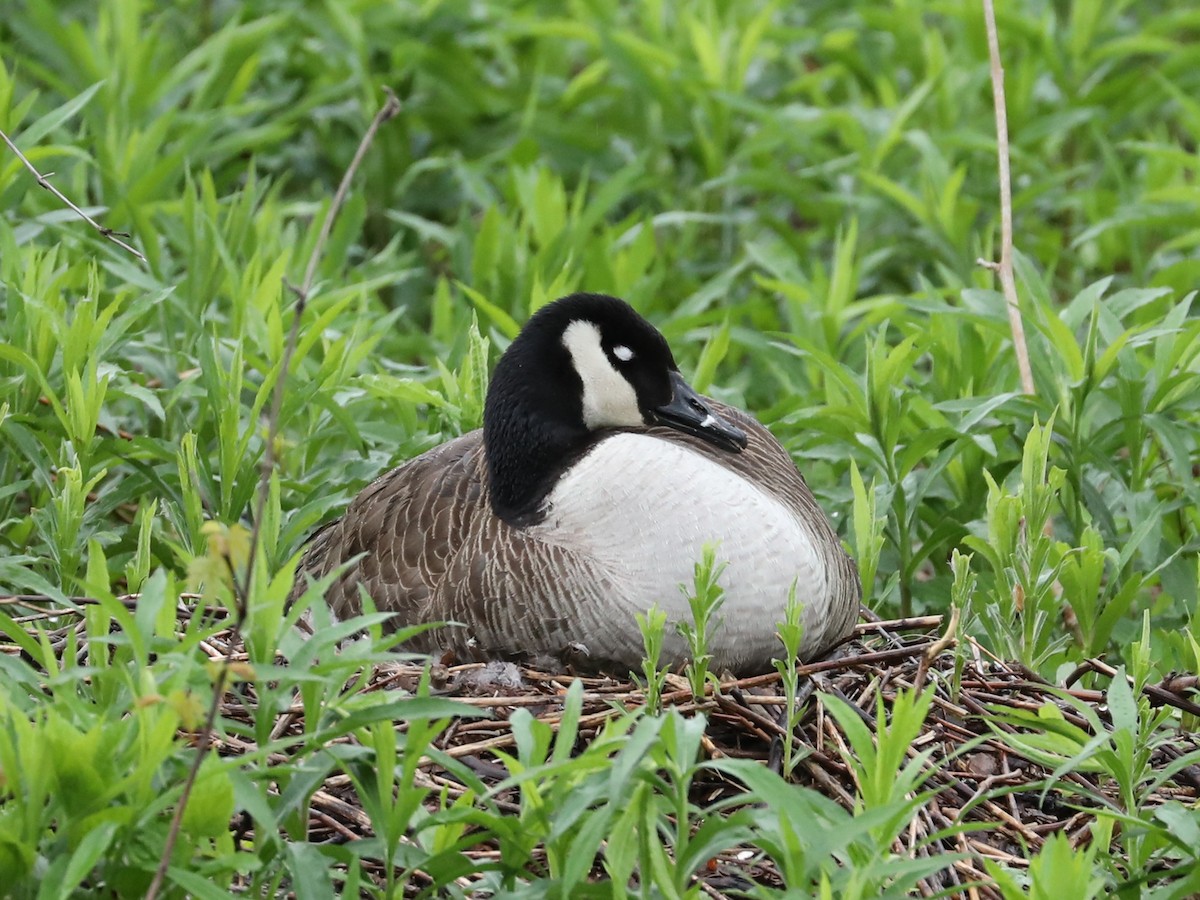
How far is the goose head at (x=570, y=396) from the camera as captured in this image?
178 inches

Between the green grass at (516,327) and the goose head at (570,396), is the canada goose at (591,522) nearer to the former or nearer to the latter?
the goose head at (570,396)

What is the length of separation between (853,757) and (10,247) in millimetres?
3095

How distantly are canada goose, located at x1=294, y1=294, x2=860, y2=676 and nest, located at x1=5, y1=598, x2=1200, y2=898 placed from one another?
5.0 inches

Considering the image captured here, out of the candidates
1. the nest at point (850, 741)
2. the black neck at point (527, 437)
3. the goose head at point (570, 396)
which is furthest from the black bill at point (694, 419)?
the nest at point (850, 741)

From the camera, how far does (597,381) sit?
15.2 ft

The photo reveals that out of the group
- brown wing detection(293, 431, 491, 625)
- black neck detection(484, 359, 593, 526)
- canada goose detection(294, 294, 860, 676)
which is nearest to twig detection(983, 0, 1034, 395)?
canada goose detection(294, 294, 860, 676)

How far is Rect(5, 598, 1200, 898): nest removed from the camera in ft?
11.7

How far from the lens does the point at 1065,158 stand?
30.8 feet

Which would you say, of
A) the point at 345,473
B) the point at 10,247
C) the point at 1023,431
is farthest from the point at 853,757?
the point at 10,247

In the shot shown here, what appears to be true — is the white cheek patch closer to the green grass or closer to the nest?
the green grass

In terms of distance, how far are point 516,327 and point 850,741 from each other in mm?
2531

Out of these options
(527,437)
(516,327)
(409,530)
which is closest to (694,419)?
(527,437)

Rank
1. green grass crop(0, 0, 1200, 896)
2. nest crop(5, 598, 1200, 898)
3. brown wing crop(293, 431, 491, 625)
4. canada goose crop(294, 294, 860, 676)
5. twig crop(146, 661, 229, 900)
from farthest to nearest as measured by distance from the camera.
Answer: brown wing crop(293, 431, 491, 625) → canada goose crop(294, 294, 860, 676) → nest crop(5, 598, 1200, 898) → green grass crop(0, 0, 1200, 896) → twig crop(146, 661, 229, 900)

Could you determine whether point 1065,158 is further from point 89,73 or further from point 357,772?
point 357,772
